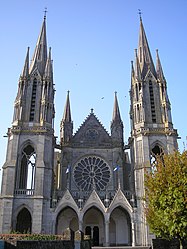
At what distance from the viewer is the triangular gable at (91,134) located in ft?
116

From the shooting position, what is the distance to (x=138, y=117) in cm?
3412

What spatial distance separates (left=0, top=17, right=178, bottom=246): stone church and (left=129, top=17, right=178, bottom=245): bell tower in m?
0.09

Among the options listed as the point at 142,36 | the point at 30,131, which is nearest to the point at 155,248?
the point at 30,131

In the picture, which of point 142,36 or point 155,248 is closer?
point 155,248

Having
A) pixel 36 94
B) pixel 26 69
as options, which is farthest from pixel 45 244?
pixel 26 69

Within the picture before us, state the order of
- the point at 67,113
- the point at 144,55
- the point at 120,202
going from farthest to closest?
1. the point at 67,113
2. the point at 144,55
3. the point at 120,202

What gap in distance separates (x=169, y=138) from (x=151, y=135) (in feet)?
6.45

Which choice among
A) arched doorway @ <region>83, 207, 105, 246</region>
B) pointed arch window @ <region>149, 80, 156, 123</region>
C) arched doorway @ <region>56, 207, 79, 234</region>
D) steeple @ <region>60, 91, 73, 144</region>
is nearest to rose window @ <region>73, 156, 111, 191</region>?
arched doorway @ <region>83, 207, 105, 246</region>

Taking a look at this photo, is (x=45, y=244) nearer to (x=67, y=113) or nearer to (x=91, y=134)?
(x=91, y=134)

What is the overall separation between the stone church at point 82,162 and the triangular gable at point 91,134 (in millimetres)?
120

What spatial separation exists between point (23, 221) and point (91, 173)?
8960mm

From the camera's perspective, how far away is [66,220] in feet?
104

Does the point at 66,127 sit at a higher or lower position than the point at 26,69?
lower

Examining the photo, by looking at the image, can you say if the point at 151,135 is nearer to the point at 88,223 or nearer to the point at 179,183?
the point at 88,223
